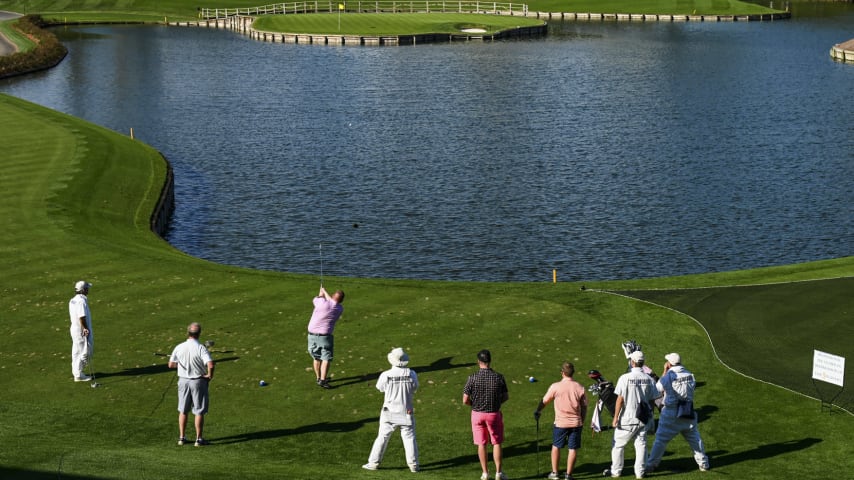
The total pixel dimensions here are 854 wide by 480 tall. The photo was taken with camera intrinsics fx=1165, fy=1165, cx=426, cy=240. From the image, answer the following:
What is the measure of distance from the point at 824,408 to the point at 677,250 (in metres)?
27.7

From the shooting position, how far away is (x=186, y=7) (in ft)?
594

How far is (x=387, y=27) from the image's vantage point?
6280 inches

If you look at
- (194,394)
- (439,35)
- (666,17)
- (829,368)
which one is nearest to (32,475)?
(194,394)

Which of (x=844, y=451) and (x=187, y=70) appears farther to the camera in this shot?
(x=187, y=70)

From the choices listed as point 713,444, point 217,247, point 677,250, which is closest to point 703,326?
point 713,444

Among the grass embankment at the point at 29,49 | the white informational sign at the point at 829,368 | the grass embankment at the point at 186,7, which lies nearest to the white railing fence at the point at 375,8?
the grass embankment at the point at 186,7

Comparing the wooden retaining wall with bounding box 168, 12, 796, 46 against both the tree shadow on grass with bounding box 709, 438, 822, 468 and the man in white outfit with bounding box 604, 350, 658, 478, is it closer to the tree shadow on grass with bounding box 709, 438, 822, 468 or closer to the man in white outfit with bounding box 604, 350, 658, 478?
the tree shadow on grass with bounding box 709, 438, 822, 468

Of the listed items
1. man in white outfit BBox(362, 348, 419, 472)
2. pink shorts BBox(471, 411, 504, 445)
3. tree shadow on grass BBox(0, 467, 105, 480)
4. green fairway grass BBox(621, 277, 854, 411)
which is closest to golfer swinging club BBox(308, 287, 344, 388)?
man in white outfit BBox(362, 348, 419, 472)

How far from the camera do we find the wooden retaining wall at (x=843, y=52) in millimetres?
126125

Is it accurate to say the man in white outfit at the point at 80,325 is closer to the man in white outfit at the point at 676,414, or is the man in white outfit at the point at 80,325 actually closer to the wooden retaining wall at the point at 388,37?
the man in white outfit at the point at 676,414

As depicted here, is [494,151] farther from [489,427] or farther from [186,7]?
[186,7]

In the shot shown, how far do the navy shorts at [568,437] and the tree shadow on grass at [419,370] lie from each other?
6525 millimetres

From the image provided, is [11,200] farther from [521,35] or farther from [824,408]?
[521,35]

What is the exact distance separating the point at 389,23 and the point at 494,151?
8982 centimetres
